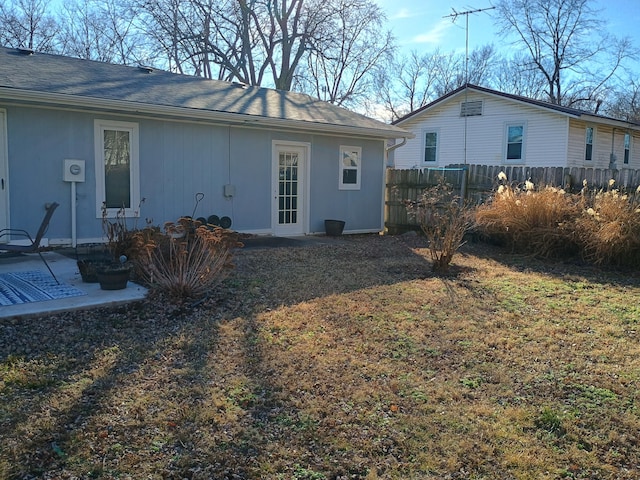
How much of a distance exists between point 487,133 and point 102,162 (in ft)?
44.8

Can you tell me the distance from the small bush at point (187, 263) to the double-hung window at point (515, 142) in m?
14.2

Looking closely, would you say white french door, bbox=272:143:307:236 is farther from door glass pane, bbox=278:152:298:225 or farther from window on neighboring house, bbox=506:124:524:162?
window on neighboring house, bbox=506:124:524:162

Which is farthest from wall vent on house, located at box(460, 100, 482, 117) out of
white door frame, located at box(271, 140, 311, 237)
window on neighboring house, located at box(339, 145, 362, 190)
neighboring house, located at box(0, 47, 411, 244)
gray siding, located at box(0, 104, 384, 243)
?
white door frame, located at box(271, 140, 311, 237)

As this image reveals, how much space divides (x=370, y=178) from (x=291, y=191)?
6.88ft

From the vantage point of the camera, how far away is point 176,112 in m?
8.66

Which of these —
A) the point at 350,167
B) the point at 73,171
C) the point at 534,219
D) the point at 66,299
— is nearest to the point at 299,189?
the point at 350,167

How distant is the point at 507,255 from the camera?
29.7ft

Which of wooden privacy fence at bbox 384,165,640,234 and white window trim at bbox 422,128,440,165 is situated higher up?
white window trim at bbox 422,128,440,165

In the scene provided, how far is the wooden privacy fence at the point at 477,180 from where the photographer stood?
9070 mm

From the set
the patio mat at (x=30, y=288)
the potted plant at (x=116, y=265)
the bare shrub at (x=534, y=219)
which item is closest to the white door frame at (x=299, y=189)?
the bare shrub at (x=534, y=219)

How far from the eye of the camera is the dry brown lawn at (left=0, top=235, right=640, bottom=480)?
2.64 m

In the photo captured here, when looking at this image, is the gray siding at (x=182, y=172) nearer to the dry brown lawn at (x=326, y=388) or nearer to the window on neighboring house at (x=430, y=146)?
the dry brown lawn at (x=326, y=388)

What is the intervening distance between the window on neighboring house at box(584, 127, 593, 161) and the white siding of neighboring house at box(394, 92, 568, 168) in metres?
1.56

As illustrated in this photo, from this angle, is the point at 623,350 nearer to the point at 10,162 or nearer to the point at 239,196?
the point at 239,196
